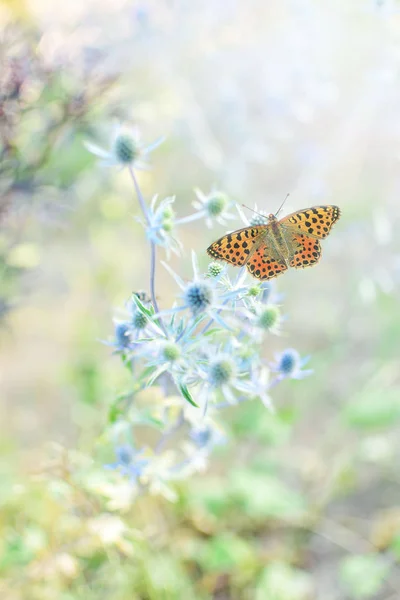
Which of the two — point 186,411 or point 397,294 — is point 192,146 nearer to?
point 397,294

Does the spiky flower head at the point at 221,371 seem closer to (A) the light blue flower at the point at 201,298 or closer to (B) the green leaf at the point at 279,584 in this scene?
(A) the light blue flower at the point at 201,298

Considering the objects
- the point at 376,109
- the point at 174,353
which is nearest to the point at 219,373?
the point at 174,353

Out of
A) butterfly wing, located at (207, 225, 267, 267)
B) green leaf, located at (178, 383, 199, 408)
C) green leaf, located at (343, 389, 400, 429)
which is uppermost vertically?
green leaf, located at (343, 389, 400, 429)

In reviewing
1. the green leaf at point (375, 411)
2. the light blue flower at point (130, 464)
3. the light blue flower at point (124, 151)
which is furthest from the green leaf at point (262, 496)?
the light blue flower at point (124, 151)

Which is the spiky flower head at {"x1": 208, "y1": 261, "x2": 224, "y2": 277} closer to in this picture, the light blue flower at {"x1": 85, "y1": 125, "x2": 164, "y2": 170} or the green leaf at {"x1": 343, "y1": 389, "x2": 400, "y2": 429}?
the light blue flower at {"x1": 85, "y1": 125, "x2": 164, "y2": 170}

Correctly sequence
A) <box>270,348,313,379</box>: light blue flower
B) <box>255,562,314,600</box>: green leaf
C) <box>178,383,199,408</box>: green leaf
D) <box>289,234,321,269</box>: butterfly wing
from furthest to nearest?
1. <box>255,562,314,600</box>: green leaf
2. <box>270,348,313,379</box>: light blue flower
3. <box>289,234,321,269</box>: butterfly wing
4. <box>178,383,199,408</box>: green leaf

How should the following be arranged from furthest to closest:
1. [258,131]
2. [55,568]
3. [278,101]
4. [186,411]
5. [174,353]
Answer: [258,131] < [278,101] < [55,568] < [186,411] < [174,353]

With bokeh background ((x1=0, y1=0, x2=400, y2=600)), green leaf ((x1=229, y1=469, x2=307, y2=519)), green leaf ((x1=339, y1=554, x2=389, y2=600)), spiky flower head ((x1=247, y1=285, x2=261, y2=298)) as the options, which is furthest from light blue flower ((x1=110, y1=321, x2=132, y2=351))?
green leaf ((x1=339, y1=554, x2=389, y2=600))
